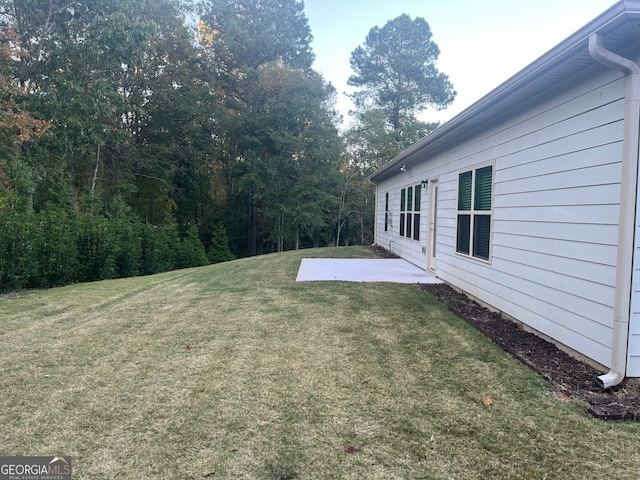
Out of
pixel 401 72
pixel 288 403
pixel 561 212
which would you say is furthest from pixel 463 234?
pixel 401 72

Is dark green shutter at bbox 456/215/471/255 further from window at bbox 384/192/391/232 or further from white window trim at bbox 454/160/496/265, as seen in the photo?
window at bbox 384/192/391/232

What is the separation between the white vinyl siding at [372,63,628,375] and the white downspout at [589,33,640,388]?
92mm

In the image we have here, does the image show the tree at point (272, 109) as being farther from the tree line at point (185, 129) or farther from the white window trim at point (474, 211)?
the white window trim at point (474, 211)

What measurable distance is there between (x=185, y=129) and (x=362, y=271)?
14.1 m

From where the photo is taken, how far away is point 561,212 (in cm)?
355

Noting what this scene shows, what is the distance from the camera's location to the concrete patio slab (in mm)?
7098

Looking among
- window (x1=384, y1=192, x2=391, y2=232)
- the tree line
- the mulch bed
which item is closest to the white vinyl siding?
the mulch bed

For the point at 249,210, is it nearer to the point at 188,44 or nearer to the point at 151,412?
the point at 188,44

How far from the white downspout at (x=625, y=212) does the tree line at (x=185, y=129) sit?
806cm

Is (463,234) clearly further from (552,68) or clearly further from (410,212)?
(410,212)

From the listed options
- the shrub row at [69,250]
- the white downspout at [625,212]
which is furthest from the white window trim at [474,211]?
the shrub row at [69,250]

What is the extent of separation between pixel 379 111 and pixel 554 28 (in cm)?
1164

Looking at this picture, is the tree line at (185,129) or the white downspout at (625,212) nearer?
the white downspout at (625,212)

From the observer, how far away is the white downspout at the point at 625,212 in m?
2.71
